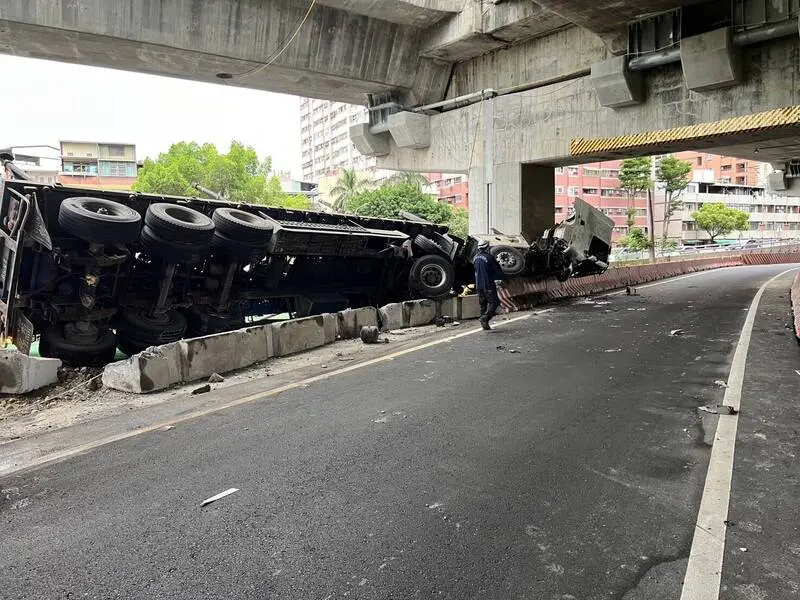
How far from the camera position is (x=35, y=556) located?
2.93 meters

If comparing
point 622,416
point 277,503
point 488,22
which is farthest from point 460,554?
point 488,22

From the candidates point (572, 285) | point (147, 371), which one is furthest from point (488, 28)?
point (147, 371)

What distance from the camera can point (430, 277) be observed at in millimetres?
12711

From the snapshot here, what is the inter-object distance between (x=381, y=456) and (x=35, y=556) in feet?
7.08

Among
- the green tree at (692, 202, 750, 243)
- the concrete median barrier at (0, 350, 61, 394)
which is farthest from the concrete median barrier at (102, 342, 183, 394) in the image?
the green tree at (692, 202, 750, 243)

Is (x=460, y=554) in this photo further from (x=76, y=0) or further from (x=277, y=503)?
(x=76, y=0)

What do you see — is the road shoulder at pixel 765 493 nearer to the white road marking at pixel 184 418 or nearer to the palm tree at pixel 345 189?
the white road marking at pixel 184 418

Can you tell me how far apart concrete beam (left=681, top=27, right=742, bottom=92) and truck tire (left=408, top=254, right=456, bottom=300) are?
7.26 meters

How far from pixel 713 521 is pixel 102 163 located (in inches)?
2988

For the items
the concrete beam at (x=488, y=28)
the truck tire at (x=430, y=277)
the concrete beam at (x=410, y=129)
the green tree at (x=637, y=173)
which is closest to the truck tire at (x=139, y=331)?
the truck tire at (x=430, y=277)

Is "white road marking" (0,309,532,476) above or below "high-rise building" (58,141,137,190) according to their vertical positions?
below

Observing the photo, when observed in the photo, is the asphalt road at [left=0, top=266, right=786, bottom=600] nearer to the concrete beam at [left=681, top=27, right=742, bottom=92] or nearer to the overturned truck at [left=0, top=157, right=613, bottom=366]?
the overturned truck at [left=0, top=157, right=613, bottom=366]

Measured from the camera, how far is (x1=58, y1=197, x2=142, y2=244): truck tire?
7461mm

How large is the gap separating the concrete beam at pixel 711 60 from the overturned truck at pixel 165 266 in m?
7.35
